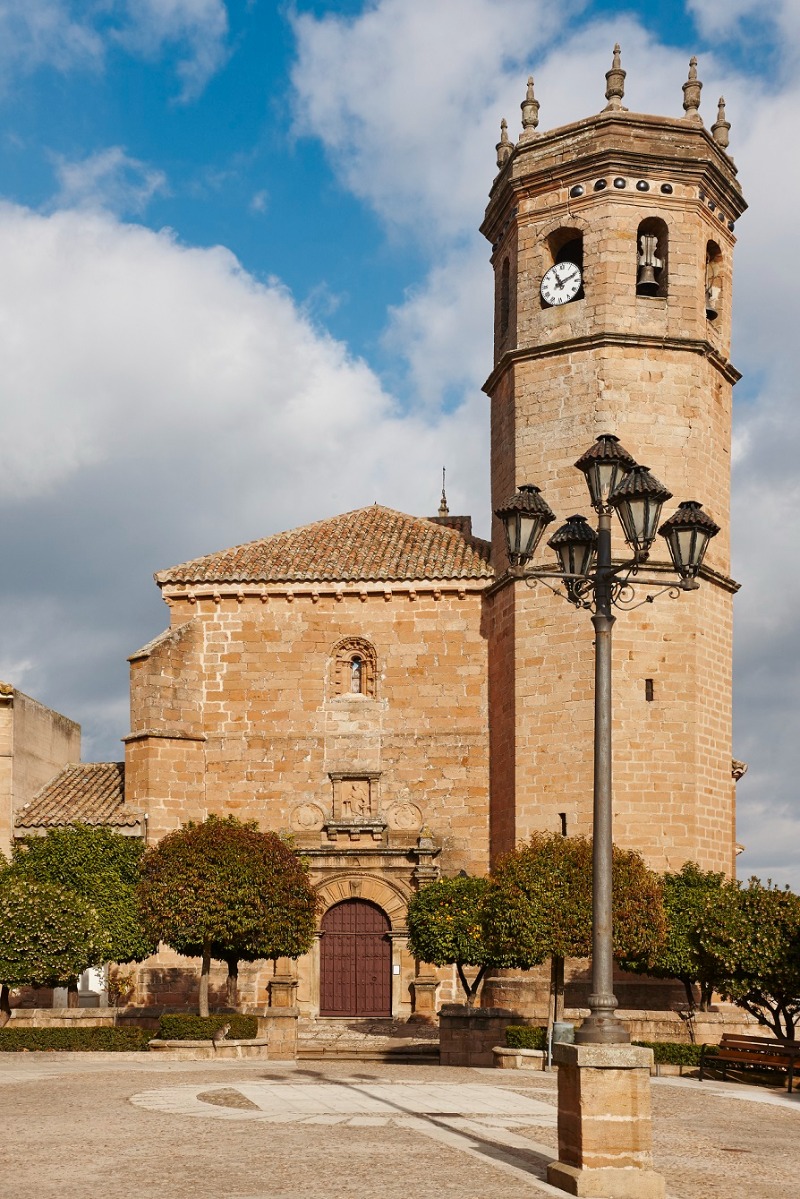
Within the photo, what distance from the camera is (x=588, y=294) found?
27.6 metres

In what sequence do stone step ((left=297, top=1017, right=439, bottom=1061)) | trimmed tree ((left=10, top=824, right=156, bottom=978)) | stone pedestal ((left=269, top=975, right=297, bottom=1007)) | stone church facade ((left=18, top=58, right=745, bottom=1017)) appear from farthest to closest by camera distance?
stone pedestal ((left=269, top=975, right=297, bottom=1007))
stone church facade ((left=18, top=58, right=745, bottom=1017))
trimmed tree ((left=10, top=824, right=156, bottom=978))
stone step ((left=297, top=1017, right=439, bottom=1061))

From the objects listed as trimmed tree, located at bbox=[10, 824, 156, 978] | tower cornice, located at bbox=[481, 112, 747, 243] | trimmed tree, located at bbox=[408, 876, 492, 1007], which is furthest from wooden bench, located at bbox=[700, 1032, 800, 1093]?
tower cornice, located at bbox=[481, 112, 747, 243]

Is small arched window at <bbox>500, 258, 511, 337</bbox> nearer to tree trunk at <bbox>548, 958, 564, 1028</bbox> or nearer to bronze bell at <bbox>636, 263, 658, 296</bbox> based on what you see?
bronze bell at <bbox>636, 263, 658, 296</bbox>

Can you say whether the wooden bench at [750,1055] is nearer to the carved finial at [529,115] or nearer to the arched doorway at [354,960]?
the arched doorway at [354,960]

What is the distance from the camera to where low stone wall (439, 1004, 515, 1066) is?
75.6 feet

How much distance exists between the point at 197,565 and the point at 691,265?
37.4ft

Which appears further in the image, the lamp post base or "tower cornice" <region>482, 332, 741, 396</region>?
"tower cornice" <region>482, 332, 741, 396</region>

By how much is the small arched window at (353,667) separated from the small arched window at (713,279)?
9299 millimetres

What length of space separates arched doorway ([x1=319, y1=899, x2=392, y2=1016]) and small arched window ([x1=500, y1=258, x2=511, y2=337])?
38.4 ft

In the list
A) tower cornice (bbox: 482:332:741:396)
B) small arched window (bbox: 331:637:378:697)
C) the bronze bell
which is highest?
the bronze bell

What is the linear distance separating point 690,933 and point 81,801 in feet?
44.5

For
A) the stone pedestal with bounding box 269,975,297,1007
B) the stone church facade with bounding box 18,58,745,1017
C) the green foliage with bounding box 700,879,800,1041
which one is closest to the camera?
the green foliage with bounding box 700,879,800,1041

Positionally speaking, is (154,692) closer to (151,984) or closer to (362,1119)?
(151,984)

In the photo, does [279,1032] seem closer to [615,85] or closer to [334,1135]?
[334,1135]
